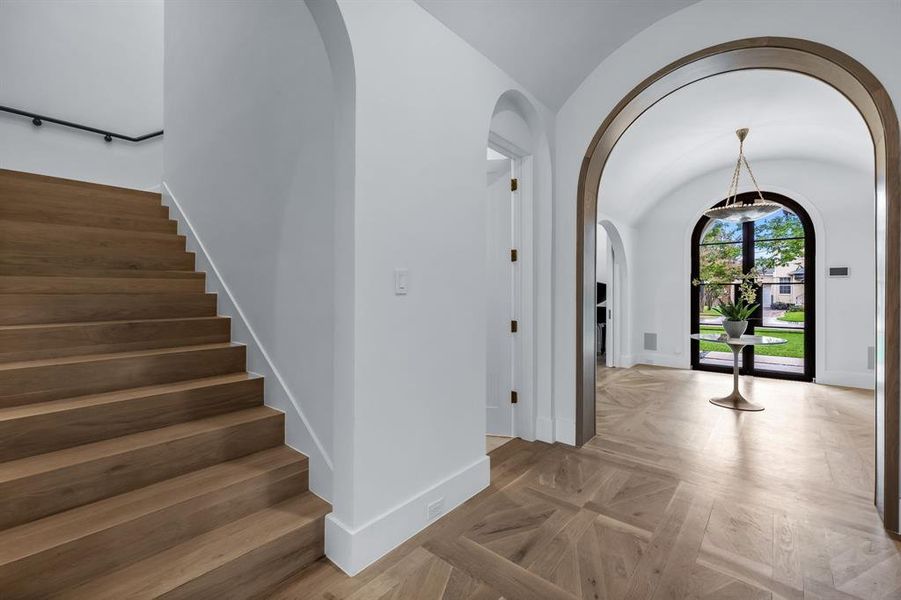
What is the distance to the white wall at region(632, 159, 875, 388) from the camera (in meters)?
5.26

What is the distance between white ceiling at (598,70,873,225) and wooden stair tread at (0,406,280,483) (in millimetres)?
4457

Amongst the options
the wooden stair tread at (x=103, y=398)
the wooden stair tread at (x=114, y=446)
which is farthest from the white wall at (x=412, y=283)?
the wooden stair tread at (x=103, y=398)

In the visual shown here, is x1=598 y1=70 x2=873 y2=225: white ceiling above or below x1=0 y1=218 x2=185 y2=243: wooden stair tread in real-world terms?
above

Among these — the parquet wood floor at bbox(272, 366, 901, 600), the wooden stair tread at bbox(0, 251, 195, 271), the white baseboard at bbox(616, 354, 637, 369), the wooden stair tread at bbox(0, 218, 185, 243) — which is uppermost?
the wooden stair tread at bbox(0, 218, 185, 243)

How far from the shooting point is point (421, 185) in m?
1.99

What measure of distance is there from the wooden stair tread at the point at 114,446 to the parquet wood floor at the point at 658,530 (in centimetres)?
86

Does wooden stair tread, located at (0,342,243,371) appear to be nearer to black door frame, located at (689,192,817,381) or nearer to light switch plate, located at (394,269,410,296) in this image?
light switch plate, located at (394,269,410,296)

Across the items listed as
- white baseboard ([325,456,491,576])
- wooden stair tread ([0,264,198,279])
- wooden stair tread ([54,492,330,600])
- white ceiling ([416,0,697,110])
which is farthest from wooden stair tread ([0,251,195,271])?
white ceiling ([416,0,697,110])

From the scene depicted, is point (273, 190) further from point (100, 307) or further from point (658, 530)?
point (658, 530)

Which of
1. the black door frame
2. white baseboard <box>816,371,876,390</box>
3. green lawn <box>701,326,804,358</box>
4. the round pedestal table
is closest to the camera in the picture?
the round pedestal table

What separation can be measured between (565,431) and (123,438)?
2689 mm

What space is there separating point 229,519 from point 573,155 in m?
3.08

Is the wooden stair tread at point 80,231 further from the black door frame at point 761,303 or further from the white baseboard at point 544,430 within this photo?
the black door frame at point 761,303

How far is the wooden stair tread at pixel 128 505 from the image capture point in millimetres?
1341
